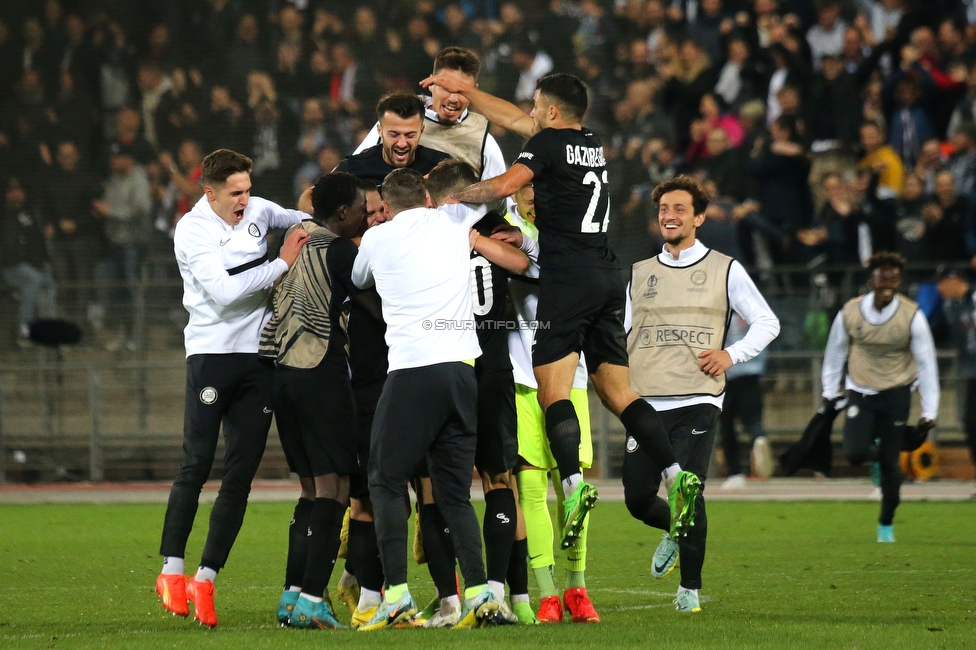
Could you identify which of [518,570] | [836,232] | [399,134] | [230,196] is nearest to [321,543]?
[518,570]

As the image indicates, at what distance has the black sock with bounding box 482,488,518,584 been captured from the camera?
6.32 metres

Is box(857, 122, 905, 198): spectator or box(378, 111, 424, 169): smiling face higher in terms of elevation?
box(857, 122, 905, 198): spectator

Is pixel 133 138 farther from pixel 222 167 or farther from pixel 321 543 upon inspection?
pixel 321 543

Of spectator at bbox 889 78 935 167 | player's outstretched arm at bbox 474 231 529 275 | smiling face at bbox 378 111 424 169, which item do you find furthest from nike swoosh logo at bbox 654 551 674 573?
spectator at bbox 889 78 935 167

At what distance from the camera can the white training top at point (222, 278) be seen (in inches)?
257

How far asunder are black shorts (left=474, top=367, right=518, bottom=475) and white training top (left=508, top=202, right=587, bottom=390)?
0.38 meters

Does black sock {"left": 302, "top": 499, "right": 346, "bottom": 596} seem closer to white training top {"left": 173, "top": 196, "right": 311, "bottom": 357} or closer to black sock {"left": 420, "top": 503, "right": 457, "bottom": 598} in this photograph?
black sock {"left": 420, "top": 503, "right": 457, "bottom": 598}

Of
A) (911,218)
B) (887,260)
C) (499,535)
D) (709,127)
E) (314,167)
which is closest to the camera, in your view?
(499,535)

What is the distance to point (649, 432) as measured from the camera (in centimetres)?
653

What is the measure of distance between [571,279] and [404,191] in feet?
3.14

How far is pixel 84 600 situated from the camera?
7.47 metres

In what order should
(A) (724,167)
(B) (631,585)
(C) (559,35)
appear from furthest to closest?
(C) (559,35) < (A) (724,167) < (B) (631,585)

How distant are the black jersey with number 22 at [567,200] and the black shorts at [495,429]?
0.69m

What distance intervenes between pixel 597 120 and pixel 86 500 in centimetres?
835
